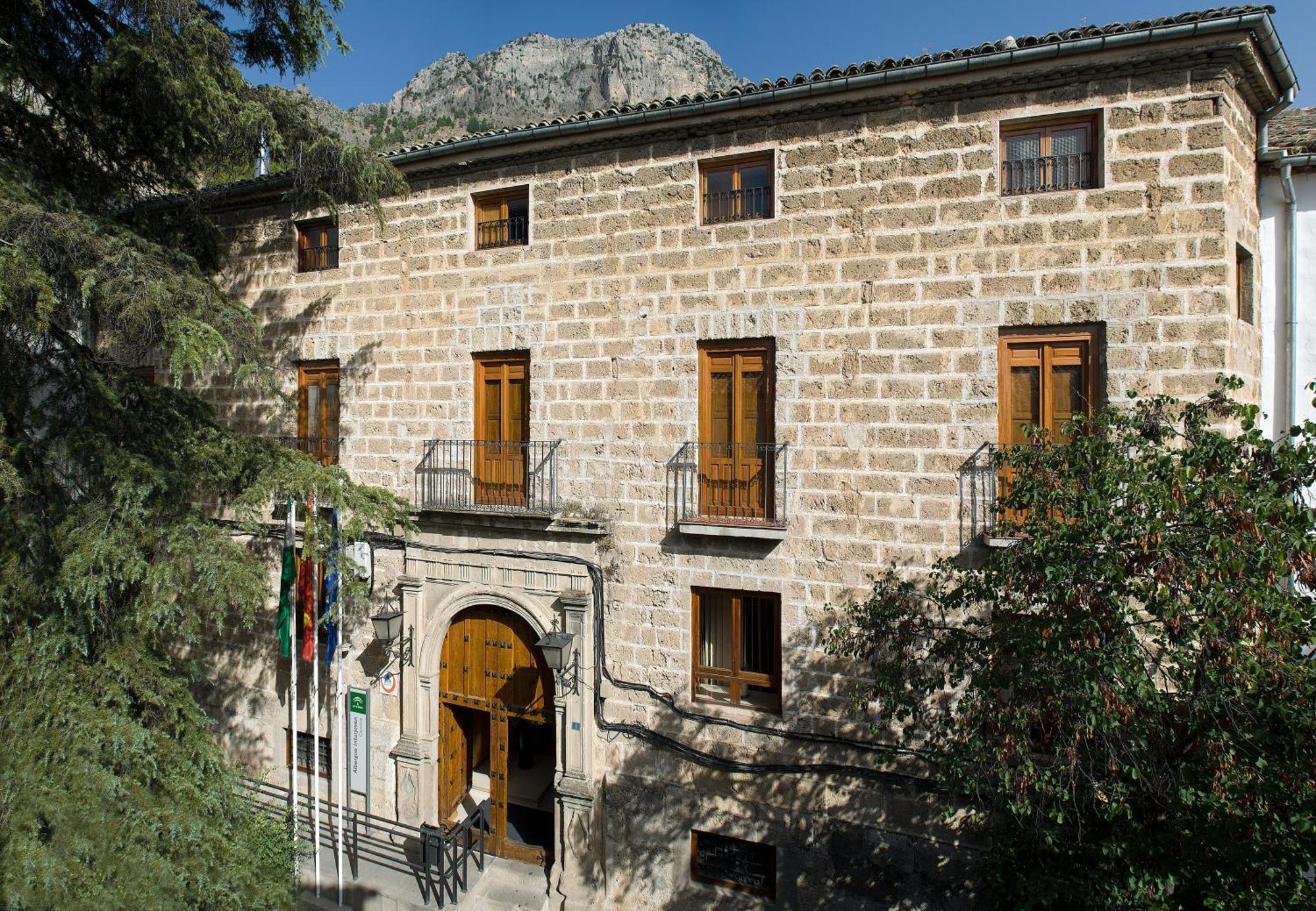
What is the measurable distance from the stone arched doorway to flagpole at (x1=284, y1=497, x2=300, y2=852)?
1655 millimetres

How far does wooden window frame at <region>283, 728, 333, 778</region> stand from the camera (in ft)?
32.2

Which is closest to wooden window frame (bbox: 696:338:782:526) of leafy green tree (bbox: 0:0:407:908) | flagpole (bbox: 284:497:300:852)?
leafy green tree (bbox: 0:0:407:908)

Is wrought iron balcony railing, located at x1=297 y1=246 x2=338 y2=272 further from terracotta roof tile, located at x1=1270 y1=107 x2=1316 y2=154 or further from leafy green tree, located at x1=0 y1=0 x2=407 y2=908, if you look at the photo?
terracotta roof tile, located at x1=1270 y1=107 x2=1316 y2=154

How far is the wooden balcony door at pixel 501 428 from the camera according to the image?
340 inches

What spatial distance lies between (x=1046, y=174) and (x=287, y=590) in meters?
9.21

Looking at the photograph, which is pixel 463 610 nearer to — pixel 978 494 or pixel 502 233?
pixel 502 233

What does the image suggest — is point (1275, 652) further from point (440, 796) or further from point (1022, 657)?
point (440, 796)

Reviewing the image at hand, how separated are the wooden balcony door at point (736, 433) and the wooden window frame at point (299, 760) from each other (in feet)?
20.2

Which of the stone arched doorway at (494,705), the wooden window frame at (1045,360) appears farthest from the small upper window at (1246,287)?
the stone arched doorway at (494,705)

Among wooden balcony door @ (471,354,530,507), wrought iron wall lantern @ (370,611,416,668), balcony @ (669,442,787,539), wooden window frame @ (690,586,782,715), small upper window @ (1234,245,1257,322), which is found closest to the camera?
small upper window @ (1234,245,1257,322)

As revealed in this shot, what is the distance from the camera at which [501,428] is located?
8.79 metres

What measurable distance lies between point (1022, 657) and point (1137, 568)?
0.85 metres

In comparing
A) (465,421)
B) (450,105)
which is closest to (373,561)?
(465,421)

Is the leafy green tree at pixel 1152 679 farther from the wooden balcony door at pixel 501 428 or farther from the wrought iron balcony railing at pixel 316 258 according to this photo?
the wrought iron balcony railing at pixel 316 258
